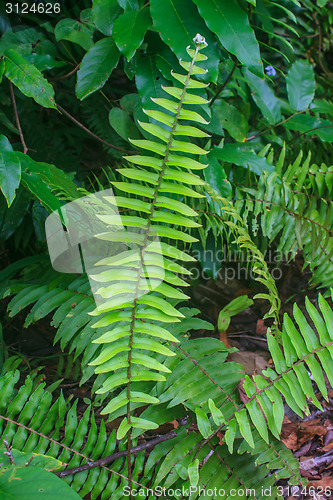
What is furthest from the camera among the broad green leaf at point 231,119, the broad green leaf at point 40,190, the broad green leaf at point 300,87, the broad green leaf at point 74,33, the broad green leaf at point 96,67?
the broad green leaf at point 300,87

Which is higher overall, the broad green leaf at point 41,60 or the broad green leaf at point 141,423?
the broad green leaf at point 41,60

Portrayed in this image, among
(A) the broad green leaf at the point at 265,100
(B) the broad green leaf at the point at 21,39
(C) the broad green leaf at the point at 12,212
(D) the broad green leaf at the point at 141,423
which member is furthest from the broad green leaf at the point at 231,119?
(D) the broad green leaf at the point at 141,423

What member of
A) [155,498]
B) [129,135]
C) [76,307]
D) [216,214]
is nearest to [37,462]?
[155,498]

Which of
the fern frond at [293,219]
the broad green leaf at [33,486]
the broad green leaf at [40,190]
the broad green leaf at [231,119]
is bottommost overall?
the broad green leaf at [33,486]

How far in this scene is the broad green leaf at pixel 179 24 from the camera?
1.28 m

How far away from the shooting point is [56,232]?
1576mm

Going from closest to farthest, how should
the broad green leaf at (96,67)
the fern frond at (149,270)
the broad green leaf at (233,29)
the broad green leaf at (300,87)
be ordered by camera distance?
the fern frond at (149,270) < the broad green leaf at (233,29) < the broad green leaf at (96,67) < the broad green leaf at (300,87)

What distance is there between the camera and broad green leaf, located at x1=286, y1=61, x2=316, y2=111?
1945 mm

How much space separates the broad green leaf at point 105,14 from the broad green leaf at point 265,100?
0.72 m

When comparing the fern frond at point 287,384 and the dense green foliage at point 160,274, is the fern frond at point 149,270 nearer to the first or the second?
the dense green foliage at point 160,274

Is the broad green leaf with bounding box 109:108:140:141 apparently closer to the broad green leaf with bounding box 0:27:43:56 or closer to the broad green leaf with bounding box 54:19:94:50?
the broad green leaf with bounding box 54:19:94:50

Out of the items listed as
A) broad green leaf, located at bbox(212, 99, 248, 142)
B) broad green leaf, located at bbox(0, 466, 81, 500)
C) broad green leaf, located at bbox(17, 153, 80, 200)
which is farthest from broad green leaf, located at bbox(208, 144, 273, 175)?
broad green leaf, located at bbox(0, 466, 81, 500)

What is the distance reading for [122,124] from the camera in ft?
5.58

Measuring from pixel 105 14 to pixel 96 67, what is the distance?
8.0 inches
